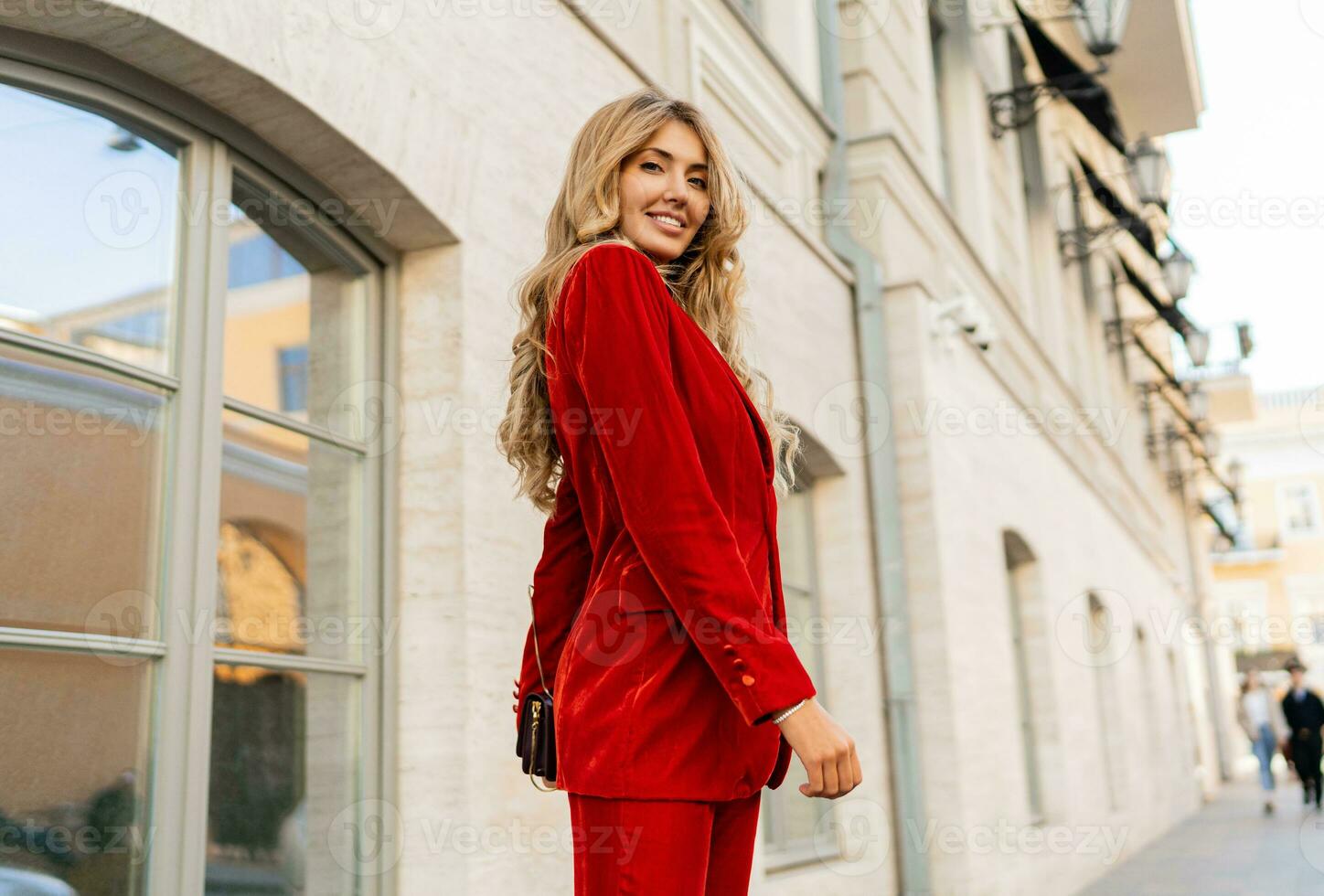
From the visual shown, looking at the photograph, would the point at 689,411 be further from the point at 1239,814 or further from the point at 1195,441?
the point at 1195,441

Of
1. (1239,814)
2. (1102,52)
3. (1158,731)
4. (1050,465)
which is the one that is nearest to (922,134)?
(1102,52)

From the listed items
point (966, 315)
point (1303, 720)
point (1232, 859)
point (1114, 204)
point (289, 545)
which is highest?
point (1114, 204)

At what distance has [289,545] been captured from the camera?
318 cm

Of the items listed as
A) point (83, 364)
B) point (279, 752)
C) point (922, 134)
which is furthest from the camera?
point (922, 134)

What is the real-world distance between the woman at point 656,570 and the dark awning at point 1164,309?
684 inches

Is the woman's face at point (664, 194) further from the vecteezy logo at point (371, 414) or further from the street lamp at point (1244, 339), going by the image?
the street lamp at point (1244, 339)

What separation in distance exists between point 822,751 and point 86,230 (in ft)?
6.57

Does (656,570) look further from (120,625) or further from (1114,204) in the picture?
(1114,204)

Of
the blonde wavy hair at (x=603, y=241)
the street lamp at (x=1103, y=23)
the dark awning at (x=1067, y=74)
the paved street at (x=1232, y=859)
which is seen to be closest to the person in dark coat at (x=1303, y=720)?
the paved street at (x=1232, y=859)

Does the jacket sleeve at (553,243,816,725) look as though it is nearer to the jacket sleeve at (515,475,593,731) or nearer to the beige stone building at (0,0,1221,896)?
the jacket sleeve at (515,475,593,731)

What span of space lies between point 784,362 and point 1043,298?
880 centimetres

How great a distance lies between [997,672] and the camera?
8.10 metres

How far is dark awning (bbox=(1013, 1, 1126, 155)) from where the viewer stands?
11.7 meters

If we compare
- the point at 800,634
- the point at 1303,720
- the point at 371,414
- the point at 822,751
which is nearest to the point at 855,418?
the point at 800,634
